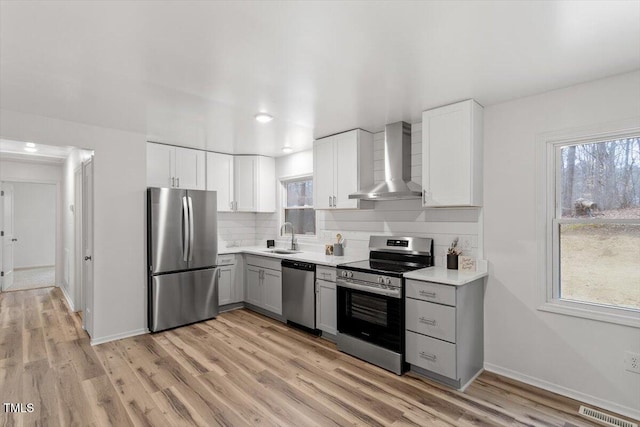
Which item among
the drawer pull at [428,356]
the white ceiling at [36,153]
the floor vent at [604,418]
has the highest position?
the white ceiling at [36,153]

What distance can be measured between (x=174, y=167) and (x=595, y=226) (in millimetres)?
4796

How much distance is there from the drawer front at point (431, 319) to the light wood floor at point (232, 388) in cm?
44

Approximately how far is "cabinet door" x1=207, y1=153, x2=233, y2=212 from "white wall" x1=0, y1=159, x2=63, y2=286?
138 inches

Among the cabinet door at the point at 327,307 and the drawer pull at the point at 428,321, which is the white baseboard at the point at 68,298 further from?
the drawer pull at the point at 428,321

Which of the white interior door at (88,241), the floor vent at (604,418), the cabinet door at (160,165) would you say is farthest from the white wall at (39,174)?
the floor vent at (604,418)

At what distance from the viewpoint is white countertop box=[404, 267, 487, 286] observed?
271 cm

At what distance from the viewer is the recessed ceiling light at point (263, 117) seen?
3.36 meters

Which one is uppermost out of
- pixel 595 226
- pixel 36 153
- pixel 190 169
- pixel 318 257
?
pixel 36 153

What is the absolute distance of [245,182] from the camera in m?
5.37

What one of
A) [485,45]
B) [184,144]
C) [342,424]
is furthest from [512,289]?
[184,144]

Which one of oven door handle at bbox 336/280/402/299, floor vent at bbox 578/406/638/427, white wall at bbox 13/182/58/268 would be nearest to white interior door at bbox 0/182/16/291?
white wall at bbox 13/182/58/268

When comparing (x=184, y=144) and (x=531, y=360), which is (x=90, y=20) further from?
(x=531, y=360)

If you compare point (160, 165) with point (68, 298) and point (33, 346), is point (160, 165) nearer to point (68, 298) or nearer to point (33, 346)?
point (33, 346)

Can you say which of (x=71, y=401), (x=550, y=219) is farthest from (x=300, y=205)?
(x=71, y=401)
